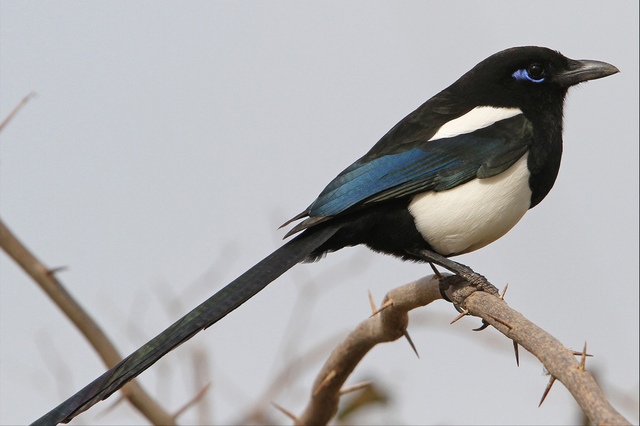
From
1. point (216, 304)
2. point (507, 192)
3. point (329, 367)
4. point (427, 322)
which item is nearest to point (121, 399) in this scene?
point (216, 304)

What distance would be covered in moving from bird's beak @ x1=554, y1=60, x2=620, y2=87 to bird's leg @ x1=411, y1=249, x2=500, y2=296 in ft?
2.86

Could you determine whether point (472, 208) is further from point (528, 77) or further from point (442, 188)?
point (528, 77)

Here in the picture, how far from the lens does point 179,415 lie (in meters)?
2.51

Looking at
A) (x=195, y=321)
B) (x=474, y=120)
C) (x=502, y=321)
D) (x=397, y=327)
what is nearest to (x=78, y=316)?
(x=195, y=321)

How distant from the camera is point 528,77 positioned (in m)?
2.99

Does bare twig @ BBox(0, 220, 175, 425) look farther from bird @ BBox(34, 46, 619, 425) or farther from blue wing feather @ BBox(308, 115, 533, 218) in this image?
blue wing feather @ BBox(308, 115, 533, 218)

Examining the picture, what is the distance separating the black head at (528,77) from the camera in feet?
9.68

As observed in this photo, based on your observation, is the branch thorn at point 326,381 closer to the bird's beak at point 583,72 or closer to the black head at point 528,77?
the black head at point 528,77

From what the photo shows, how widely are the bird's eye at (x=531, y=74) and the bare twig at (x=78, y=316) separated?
1.79 metres

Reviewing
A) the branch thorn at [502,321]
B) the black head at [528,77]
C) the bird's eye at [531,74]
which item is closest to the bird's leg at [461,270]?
the branch thorn at [502,321]

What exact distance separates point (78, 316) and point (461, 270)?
1263 mm

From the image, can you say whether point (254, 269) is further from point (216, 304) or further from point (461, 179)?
point (461, 179)

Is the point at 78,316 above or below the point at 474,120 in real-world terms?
above

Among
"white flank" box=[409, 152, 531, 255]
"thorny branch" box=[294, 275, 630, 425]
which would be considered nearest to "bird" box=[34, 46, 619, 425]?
"white flank" box=[409, 152, 531, 255]
